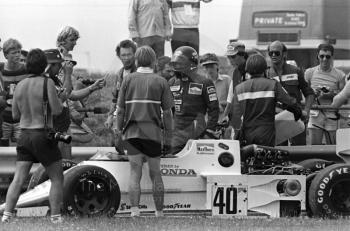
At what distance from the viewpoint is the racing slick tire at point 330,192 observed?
420 inches

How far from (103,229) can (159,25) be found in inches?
151

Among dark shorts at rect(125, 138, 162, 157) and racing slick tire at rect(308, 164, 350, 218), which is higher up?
dark shorts at rect(125, 138, 162, 157)

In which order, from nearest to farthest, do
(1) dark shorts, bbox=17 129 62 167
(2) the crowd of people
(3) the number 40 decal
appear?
(1) dark shorts, bbox=17 129 62 167 → (2) the crowd of people → (3) the number 40 decal

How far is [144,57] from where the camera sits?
10.6 metres

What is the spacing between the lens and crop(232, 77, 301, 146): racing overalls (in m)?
11.1

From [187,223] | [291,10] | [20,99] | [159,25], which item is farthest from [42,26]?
[291,10]

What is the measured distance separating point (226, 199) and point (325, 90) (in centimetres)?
332

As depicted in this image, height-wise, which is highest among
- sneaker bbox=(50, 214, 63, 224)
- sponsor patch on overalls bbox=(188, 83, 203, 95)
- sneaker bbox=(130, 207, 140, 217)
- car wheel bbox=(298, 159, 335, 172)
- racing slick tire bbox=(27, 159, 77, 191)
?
sponsor patch on overalls bbox=(188, 83, 203, 95)

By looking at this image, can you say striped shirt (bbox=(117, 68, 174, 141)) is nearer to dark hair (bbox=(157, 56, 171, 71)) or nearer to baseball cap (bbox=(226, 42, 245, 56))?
dark hair (bbox=(157, 56, 171, 71))

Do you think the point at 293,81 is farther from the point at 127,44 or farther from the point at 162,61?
the point at 127,44

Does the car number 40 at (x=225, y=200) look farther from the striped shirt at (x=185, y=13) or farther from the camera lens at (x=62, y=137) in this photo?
the striped shirt at (x=185, y=13)

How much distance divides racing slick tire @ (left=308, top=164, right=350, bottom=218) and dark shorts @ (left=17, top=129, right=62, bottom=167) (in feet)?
8.77

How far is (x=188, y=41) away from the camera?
1281 cm

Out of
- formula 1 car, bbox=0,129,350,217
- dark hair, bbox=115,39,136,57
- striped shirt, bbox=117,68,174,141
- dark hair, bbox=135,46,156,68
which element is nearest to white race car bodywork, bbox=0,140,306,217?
formula 1 car, bbox=0,129,350,217
